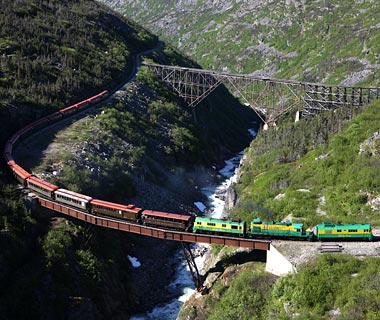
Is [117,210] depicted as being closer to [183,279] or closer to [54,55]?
[183,279]

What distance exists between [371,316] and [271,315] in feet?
27.5

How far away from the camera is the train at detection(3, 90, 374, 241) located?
135ft

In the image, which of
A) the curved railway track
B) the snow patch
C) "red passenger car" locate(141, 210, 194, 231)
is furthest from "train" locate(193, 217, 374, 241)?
the snow patch

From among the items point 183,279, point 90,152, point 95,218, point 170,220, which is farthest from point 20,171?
point 183,279

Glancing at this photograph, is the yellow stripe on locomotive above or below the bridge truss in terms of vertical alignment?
below

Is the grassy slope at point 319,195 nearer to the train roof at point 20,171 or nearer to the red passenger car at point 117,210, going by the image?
the red passenger car at point 117,210

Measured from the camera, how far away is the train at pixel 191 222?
41.1 m

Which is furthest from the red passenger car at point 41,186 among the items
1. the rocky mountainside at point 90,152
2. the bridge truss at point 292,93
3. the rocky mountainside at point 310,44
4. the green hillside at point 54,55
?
the rocky mountainside at point 310,44

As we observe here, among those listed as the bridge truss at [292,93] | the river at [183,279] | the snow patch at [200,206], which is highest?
the bridge truss at [292,93]

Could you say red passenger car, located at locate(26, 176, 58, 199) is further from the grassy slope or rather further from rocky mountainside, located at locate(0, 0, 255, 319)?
the grassy slope

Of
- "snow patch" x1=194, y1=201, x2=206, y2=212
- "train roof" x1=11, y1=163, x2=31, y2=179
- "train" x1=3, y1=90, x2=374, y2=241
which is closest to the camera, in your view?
"train" x1=3, y1=90, x2=374, y2=241

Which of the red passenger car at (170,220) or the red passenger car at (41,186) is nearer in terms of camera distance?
→ the red passenger car at (170,220)

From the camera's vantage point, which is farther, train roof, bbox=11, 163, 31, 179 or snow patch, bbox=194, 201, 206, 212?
snow patch, bbox=194, 201, 206, 212

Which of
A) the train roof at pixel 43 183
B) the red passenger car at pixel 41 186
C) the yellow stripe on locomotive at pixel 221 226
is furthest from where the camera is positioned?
the train roof at pixel 43 183
